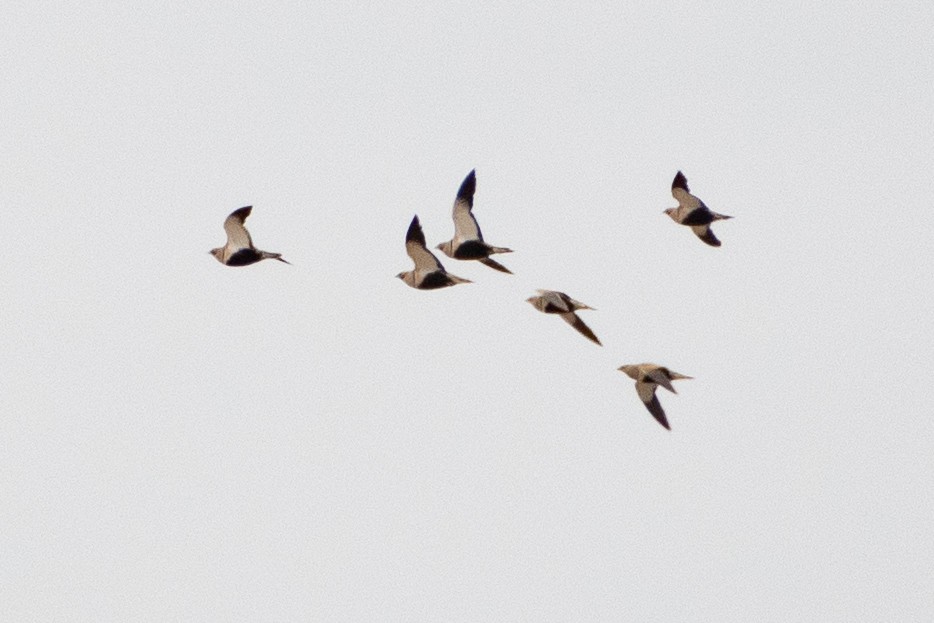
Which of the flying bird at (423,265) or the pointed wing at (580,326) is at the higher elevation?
the flying bird at (423,265)

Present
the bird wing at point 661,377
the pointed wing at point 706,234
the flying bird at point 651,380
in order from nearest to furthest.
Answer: the bird wing at point 661,377
the flying bird at point 651,380
the pointed wing at point 706,234

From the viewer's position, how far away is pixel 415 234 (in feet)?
131

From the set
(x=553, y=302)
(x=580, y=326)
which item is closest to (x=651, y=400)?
(x=580, y=326)

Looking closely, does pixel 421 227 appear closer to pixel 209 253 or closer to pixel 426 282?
pixel 426 282

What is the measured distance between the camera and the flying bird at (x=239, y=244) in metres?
40.5

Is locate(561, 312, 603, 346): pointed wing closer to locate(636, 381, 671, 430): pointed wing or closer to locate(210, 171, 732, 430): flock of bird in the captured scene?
locate(210, 171, 732, 430): flock of bird

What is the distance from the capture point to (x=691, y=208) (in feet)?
140

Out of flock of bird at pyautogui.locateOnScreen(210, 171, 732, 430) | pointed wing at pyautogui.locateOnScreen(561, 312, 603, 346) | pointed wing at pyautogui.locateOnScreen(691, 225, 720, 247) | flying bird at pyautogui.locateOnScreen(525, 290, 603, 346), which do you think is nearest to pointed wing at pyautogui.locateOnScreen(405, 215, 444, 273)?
flock of bird at pyautogui.locateOnScreen(210, 171, 732, 430)

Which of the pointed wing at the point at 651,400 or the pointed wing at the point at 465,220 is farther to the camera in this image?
the pointed wing at the point at 651,400

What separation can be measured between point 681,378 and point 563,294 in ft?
9.55

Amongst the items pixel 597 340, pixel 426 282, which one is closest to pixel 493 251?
pixel 426 282

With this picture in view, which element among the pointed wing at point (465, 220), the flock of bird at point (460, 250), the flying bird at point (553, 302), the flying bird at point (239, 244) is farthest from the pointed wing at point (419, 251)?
the flying bird at point (239, 244)

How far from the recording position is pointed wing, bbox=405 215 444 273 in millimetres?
39906

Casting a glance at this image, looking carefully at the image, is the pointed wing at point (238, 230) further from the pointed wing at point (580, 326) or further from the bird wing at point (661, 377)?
the bird wing at point (661, 377)
